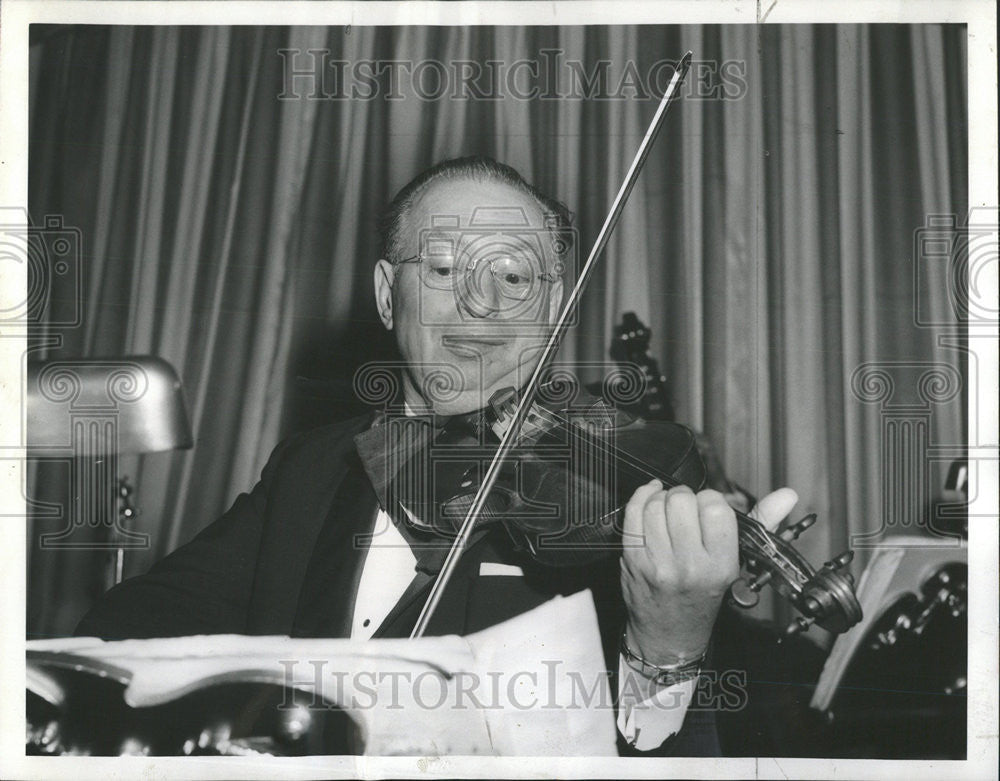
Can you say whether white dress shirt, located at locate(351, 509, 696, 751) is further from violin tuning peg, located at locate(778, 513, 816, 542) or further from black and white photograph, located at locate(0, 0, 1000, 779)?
violin tuning peg, located at locate(778, 513, 816, 542)

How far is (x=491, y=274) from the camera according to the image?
6.18 feet

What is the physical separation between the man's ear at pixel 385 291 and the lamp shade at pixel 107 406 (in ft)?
1.48

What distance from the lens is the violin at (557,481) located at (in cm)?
180

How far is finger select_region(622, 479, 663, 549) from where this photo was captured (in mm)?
1769

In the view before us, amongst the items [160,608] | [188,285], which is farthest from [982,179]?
[160,608]

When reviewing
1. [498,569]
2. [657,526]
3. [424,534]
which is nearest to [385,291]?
[424,534]

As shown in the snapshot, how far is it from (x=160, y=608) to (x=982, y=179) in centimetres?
191

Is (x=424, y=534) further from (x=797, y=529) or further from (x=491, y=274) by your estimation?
(x=797, y=529)

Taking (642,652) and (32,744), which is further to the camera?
(32,744)

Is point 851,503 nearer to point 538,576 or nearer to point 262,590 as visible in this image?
point 538,576

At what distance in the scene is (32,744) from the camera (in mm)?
1955

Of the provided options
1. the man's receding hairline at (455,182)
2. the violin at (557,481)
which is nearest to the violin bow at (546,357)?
the violin at (557,481)

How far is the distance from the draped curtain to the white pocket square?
0.44m

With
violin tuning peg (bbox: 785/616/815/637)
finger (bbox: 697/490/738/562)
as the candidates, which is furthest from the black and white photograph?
finger (bbox: 697/490/738/562)
